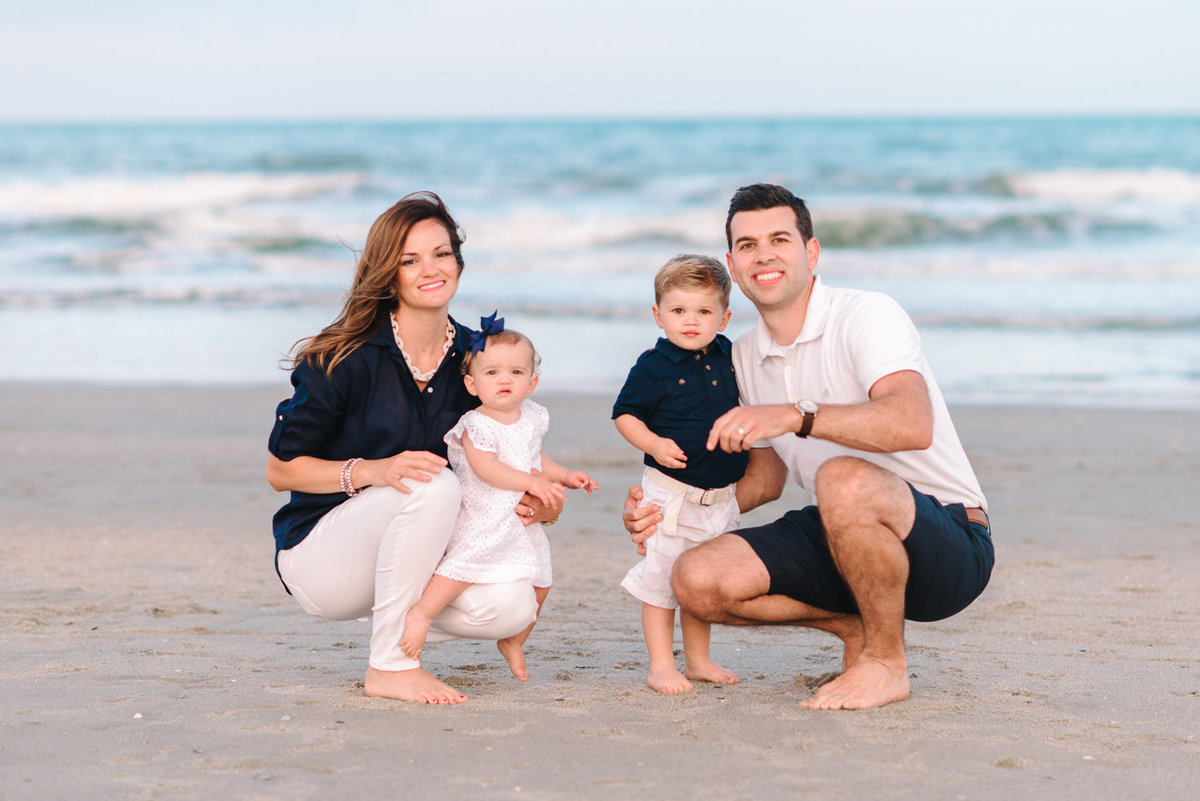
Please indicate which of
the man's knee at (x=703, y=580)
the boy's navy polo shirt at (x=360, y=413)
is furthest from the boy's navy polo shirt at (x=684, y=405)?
the boy's navy polo shirt at (x=360, y=413)

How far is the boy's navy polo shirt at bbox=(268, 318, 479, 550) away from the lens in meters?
3.60

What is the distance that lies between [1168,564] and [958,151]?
29.9 metres

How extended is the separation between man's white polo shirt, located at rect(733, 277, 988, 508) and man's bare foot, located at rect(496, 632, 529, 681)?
3.41 feet

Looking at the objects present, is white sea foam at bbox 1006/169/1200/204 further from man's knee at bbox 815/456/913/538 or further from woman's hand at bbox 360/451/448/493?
woman's hand at bbox 360/451/448/493

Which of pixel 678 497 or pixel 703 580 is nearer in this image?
pixel 703 580

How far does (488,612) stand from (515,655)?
227 mm

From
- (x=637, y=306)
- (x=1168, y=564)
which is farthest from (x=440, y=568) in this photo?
(x=637, y=306)

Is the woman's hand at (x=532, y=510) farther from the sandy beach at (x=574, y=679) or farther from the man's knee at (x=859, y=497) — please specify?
the man's knee at (x=859, y=497)

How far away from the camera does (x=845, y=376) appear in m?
3.75

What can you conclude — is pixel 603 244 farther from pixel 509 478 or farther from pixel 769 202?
pixel 509 478

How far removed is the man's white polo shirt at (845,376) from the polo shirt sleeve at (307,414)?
1.29 m

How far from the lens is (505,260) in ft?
59.5

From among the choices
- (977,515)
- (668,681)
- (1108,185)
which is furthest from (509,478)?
(1108,185)

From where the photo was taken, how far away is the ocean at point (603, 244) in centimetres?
1077
